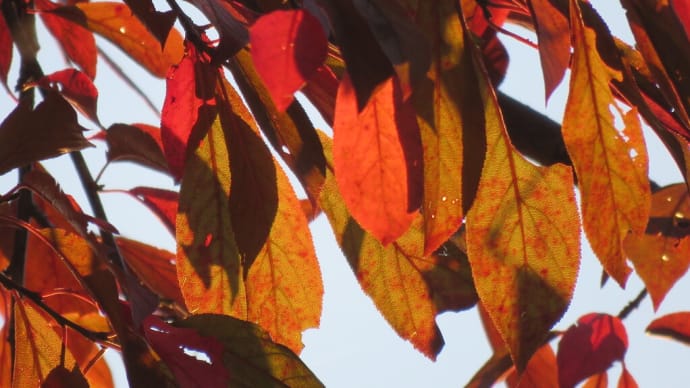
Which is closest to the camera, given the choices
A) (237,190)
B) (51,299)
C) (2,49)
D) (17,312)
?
(237,190)

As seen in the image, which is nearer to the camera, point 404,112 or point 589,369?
point 404,112

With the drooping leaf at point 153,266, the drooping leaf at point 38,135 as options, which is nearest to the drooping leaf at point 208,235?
the drooping leaf at point 38,135

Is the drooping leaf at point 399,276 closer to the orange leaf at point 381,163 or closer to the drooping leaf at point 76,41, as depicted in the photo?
the orange leaf at point 381,163

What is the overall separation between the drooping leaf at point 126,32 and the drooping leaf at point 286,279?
0.33 metres

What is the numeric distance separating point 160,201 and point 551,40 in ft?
2.01

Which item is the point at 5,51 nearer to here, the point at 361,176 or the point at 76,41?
the point at 76,41

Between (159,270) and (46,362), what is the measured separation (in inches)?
12.3

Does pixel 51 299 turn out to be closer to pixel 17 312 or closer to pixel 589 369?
pixel 17 312

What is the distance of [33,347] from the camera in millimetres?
683

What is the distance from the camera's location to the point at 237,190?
0.58 metres

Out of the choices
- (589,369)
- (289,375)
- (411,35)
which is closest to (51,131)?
(289,375)

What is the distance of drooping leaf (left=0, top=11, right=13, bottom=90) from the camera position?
38.6 inches

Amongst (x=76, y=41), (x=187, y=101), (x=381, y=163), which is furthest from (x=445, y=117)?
(x=76, y=41)

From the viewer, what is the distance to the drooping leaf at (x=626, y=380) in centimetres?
97
